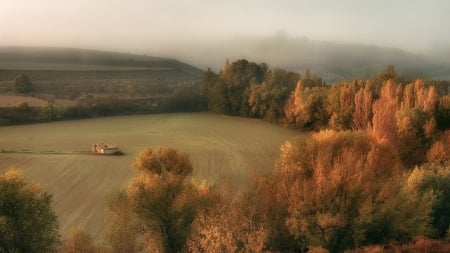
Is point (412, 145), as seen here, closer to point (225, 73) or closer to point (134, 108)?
point (225, 73)

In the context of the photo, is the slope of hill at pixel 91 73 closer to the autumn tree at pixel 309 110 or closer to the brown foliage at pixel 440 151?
the autumn tree at pixel 309 110

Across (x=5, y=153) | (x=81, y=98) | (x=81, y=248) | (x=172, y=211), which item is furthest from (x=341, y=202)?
(x=81, y=98)

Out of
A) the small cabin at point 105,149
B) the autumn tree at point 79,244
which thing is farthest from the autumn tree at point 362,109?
the autumn tree at point 79,244

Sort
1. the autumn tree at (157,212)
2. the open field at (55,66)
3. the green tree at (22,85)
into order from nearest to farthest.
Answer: the autumn tree at (157,212) < the green tree at (22,85) < the open field at (55,66)

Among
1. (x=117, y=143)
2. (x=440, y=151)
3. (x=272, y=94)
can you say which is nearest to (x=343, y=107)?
(x=272, y=94)

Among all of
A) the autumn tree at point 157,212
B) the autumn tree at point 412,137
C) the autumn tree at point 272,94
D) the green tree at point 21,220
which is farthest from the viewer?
the autumn tree at point 272,94

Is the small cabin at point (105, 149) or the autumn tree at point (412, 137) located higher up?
the autumn tree at point (412, 137)

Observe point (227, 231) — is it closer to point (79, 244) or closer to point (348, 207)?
point (348, 207)

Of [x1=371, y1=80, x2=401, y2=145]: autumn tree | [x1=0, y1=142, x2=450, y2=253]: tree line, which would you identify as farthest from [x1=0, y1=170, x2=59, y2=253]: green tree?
[x1=371, y1=80, x2=401, y2=145]: autumn tree
